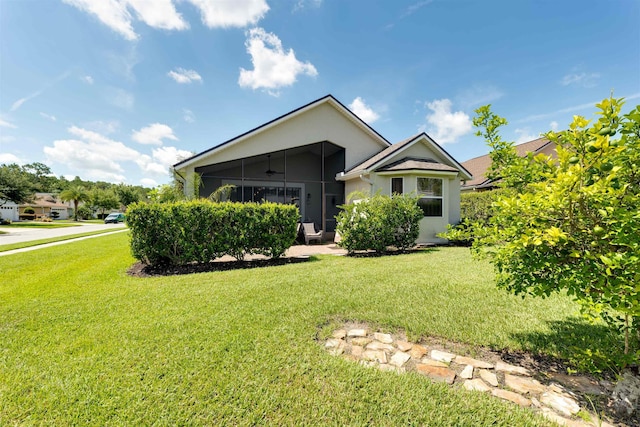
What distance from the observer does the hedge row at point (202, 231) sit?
7527 millimetres

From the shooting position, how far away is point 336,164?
16.9 metres

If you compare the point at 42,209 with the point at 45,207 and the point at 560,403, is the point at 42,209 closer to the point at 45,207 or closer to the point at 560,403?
the point at 45,207

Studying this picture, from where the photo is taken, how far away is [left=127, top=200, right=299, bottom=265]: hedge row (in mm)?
7527

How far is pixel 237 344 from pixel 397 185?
1160cm

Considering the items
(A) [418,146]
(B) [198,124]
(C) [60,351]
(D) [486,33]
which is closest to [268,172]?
(B) [198,124]

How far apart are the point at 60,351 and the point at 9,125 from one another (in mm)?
19443

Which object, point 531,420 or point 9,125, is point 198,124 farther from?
point 531,420

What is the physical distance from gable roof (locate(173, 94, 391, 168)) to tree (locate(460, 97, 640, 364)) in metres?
12.2

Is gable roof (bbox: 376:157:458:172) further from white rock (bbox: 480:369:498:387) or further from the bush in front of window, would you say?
white rock (bbox: 480:369:498:387)

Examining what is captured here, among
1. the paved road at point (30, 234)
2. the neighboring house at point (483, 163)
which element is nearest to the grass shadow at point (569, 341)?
the neighboring house at point (483, 163)

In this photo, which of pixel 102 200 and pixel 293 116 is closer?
pixel 293 116

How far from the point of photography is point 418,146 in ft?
47.4

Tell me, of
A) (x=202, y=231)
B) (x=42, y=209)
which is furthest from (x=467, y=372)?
(x=42, y=209)

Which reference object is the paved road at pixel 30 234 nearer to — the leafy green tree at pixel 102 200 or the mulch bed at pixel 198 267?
the mulch bed at pixel 198 267
